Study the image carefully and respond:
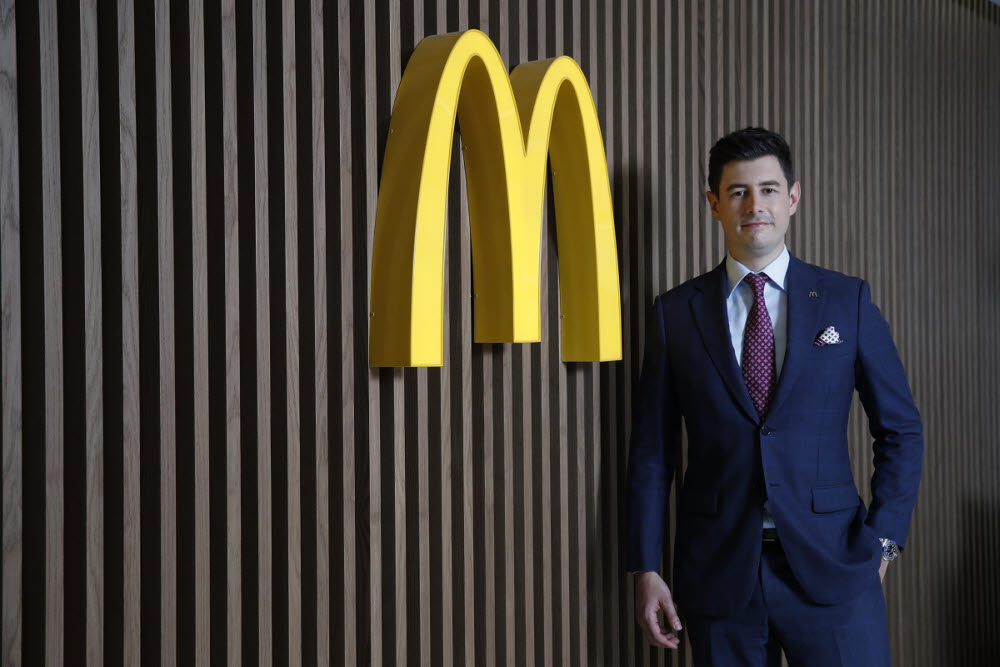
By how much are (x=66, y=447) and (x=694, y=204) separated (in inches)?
72.5

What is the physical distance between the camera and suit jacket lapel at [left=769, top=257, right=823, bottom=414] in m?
2.11

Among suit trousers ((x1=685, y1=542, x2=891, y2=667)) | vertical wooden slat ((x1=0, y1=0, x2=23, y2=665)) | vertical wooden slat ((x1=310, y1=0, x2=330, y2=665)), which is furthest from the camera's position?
suit trousers ((x1=685, y1=542, x2=891, y2=667))

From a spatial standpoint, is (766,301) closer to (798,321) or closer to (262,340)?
(798,321)

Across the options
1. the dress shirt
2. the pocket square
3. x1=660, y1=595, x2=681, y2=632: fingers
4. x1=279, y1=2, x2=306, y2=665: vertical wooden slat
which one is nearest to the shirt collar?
the dress shirt

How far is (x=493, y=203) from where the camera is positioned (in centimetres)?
199

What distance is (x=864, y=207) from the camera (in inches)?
132

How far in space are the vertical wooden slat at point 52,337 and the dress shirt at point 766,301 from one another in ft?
4.66

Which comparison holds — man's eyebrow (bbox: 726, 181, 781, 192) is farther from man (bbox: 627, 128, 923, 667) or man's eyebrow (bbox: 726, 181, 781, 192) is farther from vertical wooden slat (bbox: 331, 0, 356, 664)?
vertical wooden slat (bbox: 331, 0, 356, 664)

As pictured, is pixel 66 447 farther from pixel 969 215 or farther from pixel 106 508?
pixel 969 215

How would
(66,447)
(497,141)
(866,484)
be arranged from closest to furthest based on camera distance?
(66,447)
(497,141)
(866,484)

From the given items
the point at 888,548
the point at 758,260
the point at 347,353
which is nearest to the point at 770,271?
the point at 758,260

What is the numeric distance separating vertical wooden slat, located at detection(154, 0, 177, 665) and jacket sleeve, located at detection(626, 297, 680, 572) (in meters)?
1.14

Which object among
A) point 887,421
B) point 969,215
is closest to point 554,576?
point 887,421

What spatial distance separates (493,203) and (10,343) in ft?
3.22
